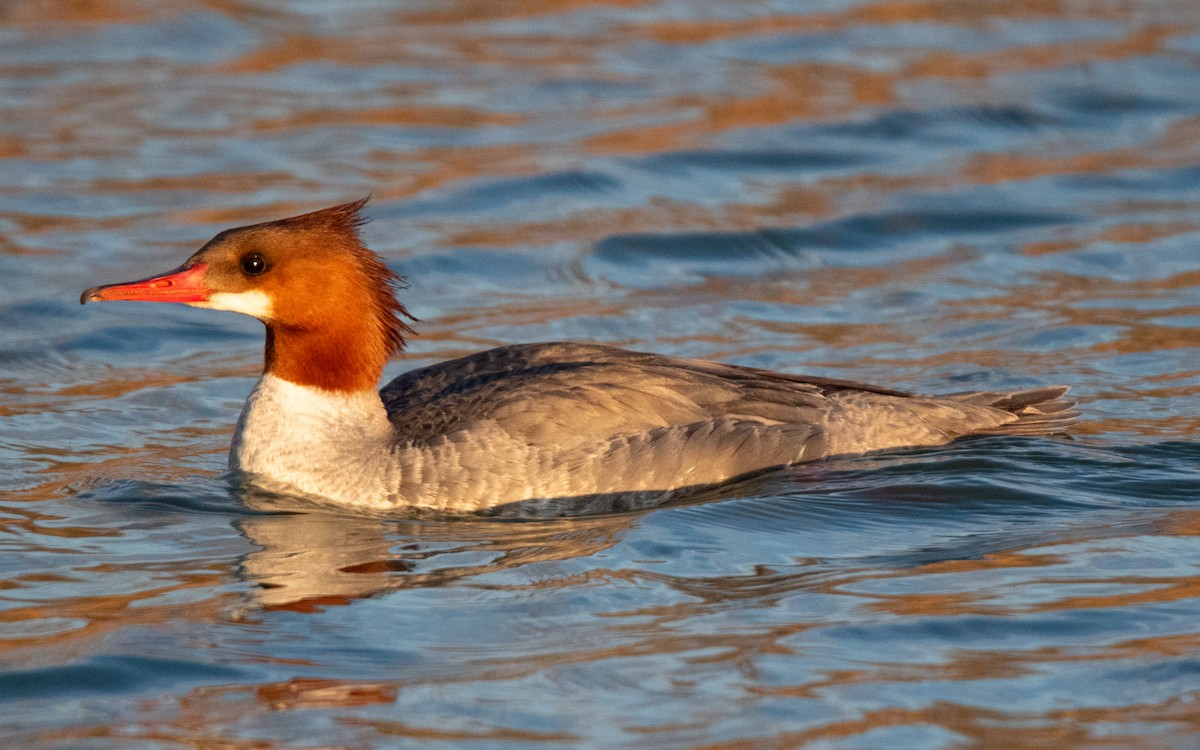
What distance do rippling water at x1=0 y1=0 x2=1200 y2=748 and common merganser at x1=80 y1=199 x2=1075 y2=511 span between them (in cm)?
20

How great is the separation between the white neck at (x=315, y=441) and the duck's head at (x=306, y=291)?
91 mm

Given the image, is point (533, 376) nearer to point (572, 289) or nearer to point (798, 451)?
point (798, 451)

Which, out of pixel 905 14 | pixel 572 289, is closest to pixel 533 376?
pixel 572 289

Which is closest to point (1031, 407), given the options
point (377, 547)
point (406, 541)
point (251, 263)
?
point (406, 541)

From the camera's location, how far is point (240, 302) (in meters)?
8.00

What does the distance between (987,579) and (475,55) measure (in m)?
10.8

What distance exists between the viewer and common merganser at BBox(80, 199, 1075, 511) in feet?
26.0

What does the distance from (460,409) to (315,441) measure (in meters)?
0.68

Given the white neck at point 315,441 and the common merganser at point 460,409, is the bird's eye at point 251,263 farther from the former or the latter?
the white neck at point 315,441

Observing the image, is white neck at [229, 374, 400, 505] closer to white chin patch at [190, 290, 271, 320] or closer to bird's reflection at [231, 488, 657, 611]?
bird's reflection at [231, 488, 657, 611]

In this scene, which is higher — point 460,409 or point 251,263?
point 251,263

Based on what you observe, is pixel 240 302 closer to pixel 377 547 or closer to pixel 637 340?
pixel 377 547

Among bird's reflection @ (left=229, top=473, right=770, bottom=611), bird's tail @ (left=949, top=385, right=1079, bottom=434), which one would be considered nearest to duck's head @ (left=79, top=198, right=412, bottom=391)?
bird's reflection @ (left=229, top=473, right=770, bottom=611)

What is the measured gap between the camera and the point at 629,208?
13516mm
